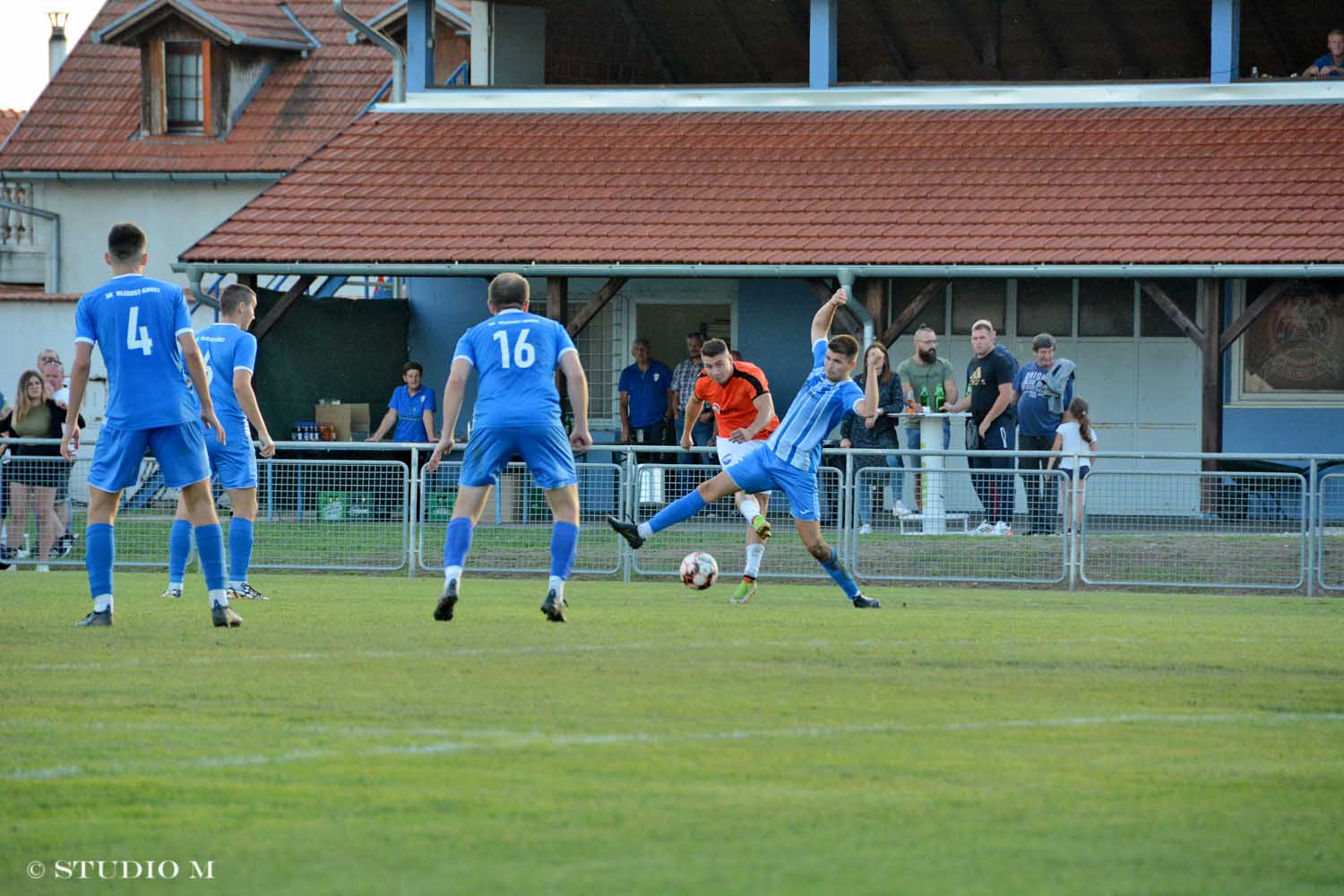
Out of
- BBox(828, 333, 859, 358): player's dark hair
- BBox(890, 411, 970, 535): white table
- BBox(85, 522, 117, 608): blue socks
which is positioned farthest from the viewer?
BBox(890, 411, 970, 535): white table

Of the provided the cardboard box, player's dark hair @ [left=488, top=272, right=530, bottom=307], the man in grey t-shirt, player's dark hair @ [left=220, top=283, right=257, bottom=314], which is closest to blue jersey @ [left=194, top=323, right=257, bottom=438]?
player's dark hair @ [left=220, top=283, right=257, bottom=314]

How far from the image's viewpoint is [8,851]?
5305 millimetres

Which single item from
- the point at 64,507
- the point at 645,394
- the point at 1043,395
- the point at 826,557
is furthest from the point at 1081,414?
the point at 64,507

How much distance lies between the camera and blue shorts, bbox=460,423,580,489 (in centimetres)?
1173

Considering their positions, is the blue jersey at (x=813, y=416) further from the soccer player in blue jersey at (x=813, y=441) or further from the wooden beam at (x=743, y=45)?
the wooden beam at (x=743, y=45)

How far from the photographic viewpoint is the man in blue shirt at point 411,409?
23.6 meters

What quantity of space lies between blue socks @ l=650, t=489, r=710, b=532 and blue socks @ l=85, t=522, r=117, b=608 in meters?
4.13

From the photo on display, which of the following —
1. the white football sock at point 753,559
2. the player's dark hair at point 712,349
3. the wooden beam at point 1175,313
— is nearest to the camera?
the white football sock at point 753,559

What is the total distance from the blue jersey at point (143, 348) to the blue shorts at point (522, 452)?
1.59 m

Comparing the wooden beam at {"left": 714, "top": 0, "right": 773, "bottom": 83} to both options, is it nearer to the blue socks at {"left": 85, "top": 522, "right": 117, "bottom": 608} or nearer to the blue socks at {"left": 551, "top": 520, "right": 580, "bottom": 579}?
the blue socks at {"left": 551, "top": 520, "right": 580, "bottom": 579}

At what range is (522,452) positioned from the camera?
1188 centimetres

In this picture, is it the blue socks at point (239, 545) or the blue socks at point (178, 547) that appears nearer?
the blue socks at point (178, 547)

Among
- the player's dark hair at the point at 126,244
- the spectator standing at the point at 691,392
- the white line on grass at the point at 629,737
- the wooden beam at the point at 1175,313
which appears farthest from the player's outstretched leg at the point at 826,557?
the spectator standing at the point at 691,392

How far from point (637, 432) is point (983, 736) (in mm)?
17531
